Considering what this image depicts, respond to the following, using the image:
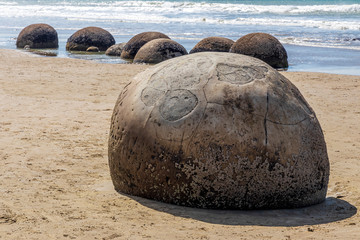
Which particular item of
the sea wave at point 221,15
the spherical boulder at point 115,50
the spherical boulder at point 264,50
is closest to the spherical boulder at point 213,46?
the spherical boulder at point 264,50

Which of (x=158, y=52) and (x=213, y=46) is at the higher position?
(x=213, y=46)

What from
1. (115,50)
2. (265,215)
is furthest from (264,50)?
(265,215)

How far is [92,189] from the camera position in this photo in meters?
5.14

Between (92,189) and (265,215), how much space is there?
172 centimetres

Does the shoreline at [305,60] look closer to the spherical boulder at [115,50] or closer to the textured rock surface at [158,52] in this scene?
the spherical boulder at [115,50]

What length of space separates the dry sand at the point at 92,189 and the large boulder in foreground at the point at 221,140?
0.56 ft

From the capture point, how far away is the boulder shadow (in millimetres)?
4293

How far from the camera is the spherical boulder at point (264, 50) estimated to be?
16.3m

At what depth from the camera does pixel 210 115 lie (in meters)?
4.42

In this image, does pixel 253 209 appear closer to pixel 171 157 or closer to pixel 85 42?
pixel 171 157

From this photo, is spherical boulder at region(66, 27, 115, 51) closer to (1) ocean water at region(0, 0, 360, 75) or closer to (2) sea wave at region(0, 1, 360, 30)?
(1) ocean water at region(0, 0, 360, 75)

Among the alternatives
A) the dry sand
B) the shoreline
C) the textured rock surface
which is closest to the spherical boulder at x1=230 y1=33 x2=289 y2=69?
the shoreline

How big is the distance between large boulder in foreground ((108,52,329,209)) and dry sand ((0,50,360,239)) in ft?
0.56

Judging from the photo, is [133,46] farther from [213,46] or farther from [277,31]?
[277,31]
